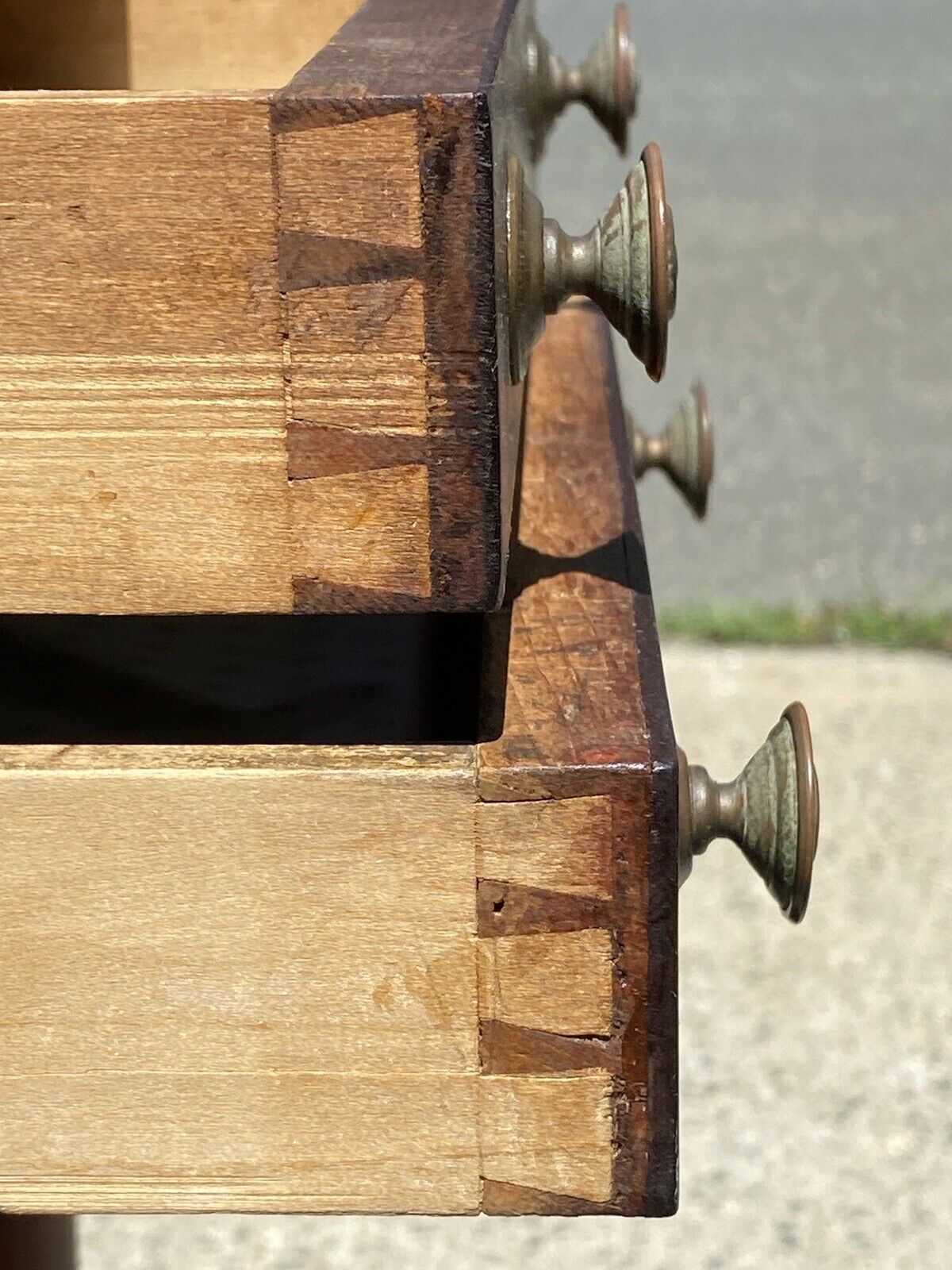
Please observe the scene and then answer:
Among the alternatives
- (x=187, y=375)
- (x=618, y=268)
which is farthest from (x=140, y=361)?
(x=618, y=268)

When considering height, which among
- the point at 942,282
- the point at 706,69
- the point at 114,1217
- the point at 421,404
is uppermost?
the point at 421,404

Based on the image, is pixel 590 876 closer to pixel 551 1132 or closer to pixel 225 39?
pixel 551 1132

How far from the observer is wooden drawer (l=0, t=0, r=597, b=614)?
0.50 m

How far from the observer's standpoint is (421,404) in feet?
1.70

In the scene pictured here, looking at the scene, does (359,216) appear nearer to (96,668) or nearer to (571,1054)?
(571,1054)

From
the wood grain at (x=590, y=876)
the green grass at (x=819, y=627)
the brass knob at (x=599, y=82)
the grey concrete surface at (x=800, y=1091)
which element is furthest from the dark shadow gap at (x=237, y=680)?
the green grass at (x=819, y=627)

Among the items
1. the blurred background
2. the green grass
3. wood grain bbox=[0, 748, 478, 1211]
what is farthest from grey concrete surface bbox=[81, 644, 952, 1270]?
wood grain bbox=[0, 748, 478, 1211]

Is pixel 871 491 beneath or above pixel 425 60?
beneath

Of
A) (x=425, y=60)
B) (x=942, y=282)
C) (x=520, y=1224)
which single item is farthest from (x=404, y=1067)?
(x=942, y=282)

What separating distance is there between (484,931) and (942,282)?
120 inches

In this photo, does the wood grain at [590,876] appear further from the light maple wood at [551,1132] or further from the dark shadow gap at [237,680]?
the dark shadow gap at [237,680]

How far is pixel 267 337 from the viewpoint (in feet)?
1.70

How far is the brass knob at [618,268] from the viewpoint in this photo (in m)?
0.57

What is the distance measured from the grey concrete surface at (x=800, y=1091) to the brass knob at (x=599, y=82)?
1026mm
